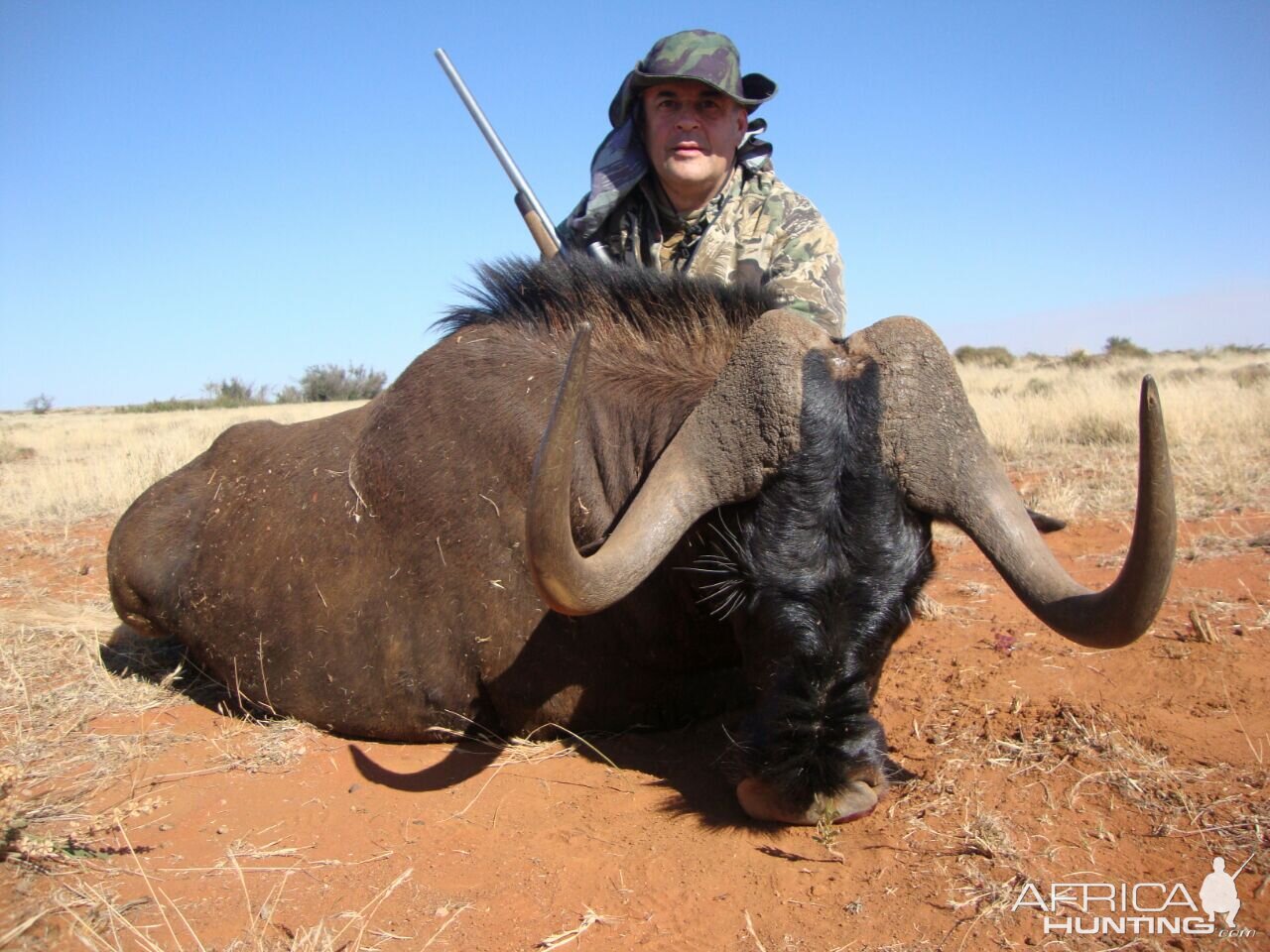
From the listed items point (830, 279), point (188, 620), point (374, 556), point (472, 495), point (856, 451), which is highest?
point (830, 279)

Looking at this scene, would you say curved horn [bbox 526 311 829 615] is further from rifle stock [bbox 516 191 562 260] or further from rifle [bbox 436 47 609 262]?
rifle stock [bbox 516 191 562 260]

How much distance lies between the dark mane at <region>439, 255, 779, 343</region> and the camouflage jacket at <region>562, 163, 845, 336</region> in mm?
294

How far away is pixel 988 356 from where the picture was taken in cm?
3909

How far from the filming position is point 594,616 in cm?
351

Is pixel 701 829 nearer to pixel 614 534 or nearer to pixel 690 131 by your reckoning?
pixel 614 534

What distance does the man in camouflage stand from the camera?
486 centimetres

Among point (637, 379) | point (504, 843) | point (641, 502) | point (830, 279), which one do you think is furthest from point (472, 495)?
point (830, 279)

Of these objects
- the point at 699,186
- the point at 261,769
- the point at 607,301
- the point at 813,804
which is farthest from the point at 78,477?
the point at 813,804

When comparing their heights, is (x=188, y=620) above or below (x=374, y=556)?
below

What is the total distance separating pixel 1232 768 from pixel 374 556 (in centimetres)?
321

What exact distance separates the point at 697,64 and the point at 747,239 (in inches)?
36.6

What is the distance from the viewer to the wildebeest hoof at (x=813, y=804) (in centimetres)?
271

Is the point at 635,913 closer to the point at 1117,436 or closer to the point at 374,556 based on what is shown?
the point at 374,556

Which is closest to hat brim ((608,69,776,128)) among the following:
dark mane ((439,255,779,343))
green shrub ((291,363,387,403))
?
dark mane ((439,255,779,343))
